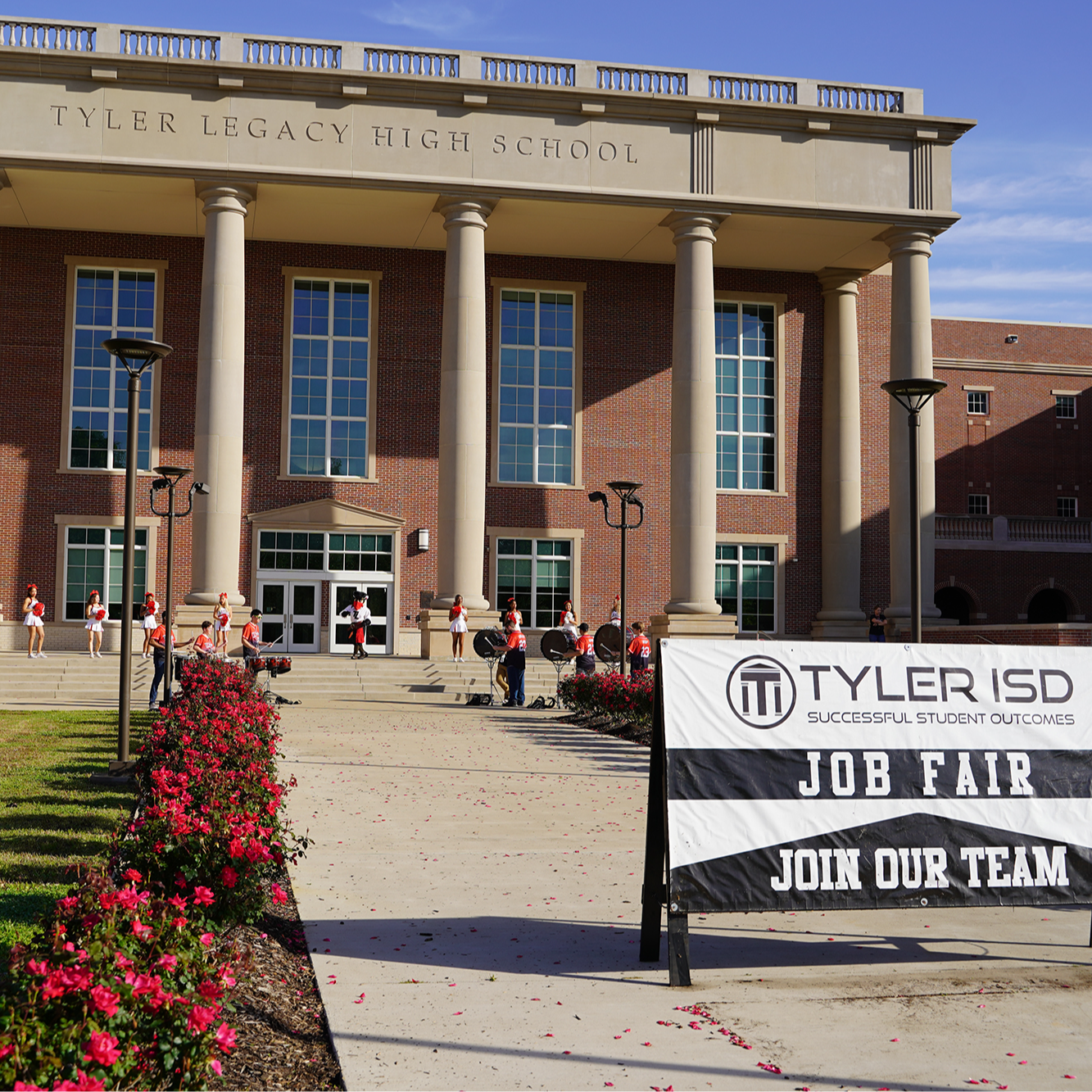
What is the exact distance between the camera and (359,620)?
3375 centimetres

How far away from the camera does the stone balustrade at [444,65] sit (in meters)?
31.1

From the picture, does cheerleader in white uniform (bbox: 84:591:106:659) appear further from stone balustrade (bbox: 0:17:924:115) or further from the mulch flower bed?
the mulch flower bed

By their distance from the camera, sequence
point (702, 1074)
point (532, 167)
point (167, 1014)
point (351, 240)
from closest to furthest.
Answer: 1. point (167, 1014)
2. point (702, 1074)
3. point (532, 167)
4. point (351, 240)

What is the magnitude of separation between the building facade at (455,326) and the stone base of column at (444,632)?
108mm

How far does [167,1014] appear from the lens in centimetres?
357

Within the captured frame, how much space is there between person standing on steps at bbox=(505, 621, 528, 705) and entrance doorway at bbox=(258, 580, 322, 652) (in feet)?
42.4

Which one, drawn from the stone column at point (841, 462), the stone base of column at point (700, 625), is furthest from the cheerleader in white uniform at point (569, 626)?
the stone column at point (841, 462)

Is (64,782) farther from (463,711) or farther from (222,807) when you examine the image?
(463,711)

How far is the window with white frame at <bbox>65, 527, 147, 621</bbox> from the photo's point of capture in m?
34.7

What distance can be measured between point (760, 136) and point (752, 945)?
3032cm

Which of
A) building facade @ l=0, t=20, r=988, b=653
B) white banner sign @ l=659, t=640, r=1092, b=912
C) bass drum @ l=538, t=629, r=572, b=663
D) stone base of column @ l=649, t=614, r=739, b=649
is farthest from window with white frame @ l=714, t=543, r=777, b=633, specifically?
white banner sign @ l=659, t=640, r=1092, b=912

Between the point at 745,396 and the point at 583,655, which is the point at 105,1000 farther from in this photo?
the point at 745,396

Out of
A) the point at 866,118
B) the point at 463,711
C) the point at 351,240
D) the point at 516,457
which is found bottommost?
the point at 463,711

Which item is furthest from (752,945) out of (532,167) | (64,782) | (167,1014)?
(532,167)
